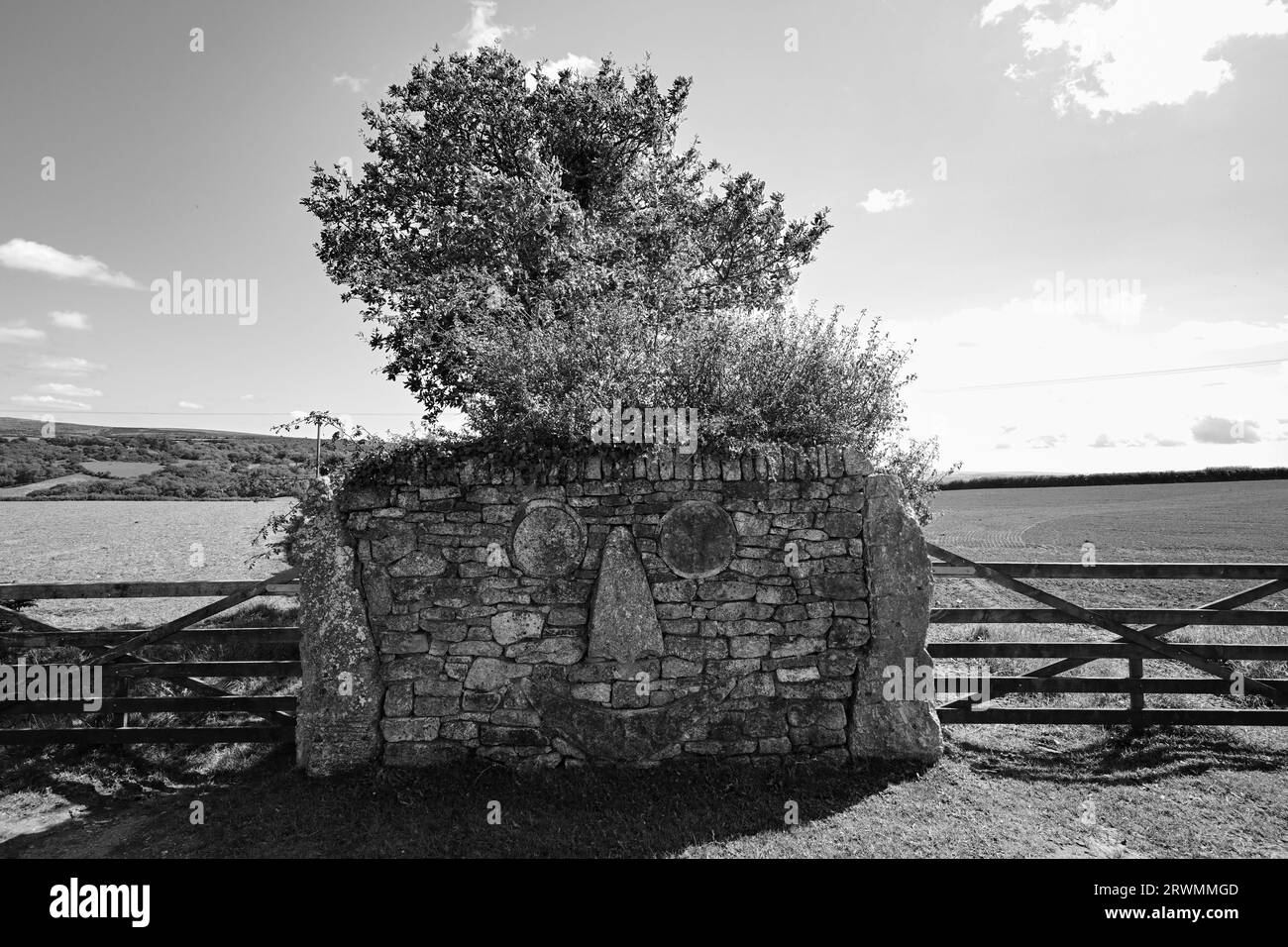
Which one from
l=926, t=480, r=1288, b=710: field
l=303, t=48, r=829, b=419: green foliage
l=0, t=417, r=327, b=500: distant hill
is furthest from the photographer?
l=0, t=417, r=327, b=500: distant hill

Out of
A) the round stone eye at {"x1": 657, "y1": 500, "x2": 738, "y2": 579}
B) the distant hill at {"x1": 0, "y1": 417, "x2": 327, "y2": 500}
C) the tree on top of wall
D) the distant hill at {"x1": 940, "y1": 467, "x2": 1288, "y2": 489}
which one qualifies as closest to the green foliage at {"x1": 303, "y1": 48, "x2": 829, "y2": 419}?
the tree on top of wall

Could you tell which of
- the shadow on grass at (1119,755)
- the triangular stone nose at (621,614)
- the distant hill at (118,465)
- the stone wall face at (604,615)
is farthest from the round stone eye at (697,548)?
the distant hill at (118,465)

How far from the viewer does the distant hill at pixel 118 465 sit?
980 inches

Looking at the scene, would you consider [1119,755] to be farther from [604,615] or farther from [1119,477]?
[1119,477]

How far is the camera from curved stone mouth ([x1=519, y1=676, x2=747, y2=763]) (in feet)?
17.8

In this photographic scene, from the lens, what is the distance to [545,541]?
5445mm

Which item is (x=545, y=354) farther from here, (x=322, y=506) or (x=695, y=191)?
(x=695, y=191)

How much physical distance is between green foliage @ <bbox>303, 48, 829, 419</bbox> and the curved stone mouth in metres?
6.85

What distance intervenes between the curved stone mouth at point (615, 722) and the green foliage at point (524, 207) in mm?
6854

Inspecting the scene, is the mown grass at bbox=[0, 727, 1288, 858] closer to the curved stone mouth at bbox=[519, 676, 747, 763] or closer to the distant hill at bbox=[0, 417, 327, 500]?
the curved stone mouth at bbox=[519, 676, 747, 763]

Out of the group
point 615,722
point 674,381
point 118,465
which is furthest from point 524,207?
point 118,465

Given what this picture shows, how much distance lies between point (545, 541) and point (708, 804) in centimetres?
248
